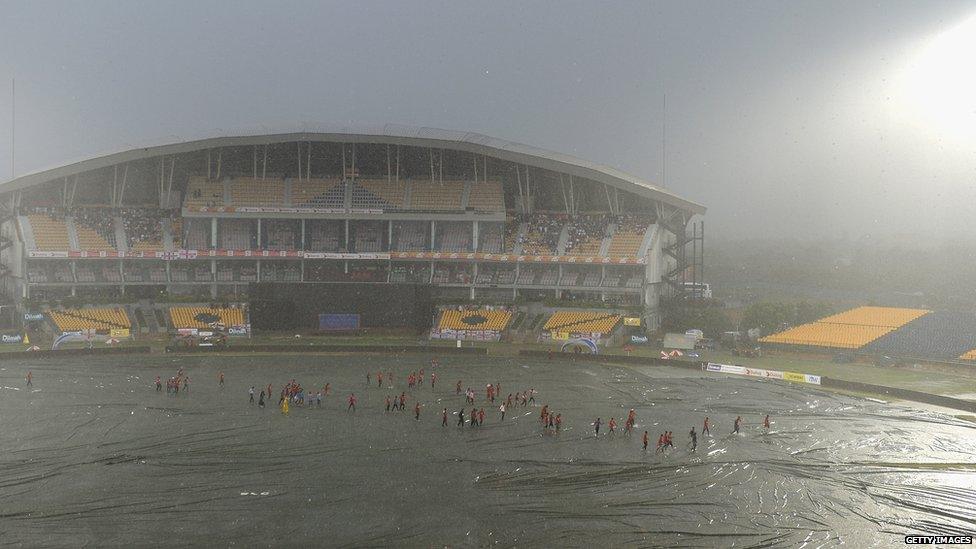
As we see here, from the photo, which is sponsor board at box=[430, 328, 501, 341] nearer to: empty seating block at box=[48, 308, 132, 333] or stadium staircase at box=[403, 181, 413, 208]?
stadium staircase at box=[403, 181, 413, 208]

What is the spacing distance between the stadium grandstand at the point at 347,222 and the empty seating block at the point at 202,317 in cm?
75

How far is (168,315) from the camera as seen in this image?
61.9 metres

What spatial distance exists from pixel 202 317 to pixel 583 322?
3379cm

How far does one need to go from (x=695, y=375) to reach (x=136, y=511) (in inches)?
1443

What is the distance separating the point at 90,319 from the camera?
58156mm

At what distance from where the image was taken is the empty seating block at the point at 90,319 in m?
56.7

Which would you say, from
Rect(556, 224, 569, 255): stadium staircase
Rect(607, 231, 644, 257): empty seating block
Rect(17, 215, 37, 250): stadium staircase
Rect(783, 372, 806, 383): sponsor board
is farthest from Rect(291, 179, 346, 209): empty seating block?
Rect(783, 372, 806, 383): sponsor board

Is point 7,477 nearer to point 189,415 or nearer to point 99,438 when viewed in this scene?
point 99,438

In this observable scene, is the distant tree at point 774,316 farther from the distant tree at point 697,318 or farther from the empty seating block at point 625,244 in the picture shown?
the empty seating block at point 625,244

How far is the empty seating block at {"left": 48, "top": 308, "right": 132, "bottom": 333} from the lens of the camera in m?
56.7

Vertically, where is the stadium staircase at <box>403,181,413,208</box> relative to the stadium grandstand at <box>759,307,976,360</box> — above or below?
above

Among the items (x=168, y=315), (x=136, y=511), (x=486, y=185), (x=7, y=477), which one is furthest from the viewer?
(x=486, y=185)

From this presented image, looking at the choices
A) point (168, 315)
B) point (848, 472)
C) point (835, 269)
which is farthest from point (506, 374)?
point (835, 269)

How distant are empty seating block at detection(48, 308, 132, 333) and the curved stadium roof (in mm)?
12678
